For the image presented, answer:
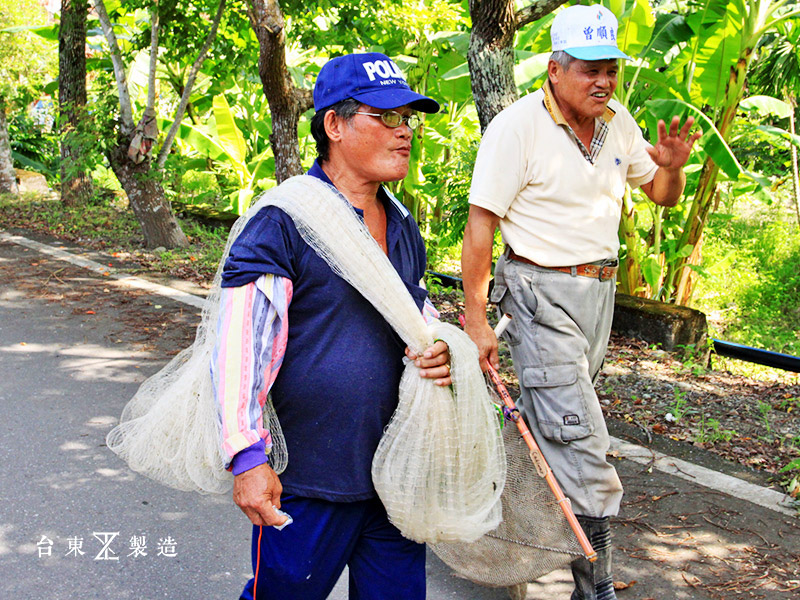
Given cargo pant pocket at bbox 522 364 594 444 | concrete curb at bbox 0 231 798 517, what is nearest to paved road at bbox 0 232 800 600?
concrete curb at bbox 0 231 798 517

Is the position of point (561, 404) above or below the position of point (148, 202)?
above

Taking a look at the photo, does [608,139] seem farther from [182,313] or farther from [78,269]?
[78,269]

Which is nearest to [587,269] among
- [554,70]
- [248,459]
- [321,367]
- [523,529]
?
[554,70]

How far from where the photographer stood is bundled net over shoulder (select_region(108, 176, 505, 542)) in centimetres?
215

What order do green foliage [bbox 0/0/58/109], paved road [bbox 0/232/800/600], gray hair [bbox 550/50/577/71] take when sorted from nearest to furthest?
gray hair [bbox 550/50/577/71] < paved road [bbox 0/232/800/600] < green foliage [bbox 0/0/58/109]

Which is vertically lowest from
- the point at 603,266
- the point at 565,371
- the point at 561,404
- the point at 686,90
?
the point at 561,404

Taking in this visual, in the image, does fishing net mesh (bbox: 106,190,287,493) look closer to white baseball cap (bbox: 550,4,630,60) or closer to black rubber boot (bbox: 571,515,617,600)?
black rubber boot (bbox: 571,515,617,600)

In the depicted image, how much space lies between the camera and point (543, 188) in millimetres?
3205

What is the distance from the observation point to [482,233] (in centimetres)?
327

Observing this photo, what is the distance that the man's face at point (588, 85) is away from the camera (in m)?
3.16

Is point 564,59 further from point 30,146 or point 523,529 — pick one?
point 30,146

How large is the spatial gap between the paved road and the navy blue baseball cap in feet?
6.95

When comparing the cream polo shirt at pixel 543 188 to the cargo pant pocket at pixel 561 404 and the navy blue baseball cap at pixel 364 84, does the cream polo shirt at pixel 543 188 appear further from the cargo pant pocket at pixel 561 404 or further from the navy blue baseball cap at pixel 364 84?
the navy blue baseball cap at pixel 364 84

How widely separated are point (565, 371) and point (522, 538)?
0.64 meters
